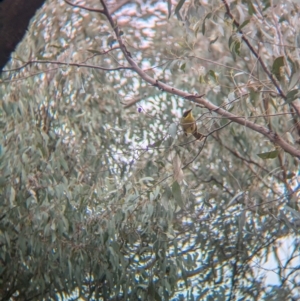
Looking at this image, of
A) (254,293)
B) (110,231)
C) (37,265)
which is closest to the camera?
(110,231)

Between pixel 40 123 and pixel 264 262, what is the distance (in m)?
1.72

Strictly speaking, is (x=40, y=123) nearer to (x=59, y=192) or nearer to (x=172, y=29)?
(x=59, y=192)

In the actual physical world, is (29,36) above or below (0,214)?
above

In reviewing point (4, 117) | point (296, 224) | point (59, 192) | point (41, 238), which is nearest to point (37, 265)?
point (41, 238)

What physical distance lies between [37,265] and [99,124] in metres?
1.05

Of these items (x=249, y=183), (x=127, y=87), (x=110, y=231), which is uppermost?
(x=127, y=87)

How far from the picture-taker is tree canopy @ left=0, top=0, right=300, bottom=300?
374cm

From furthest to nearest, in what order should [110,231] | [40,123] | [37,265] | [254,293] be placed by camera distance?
[254,293], [40,123], [37,265], [110,231]

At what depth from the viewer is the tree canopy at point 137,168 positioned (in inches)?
147

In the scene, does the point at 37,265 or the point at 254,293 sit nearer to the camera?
the point at 37,265

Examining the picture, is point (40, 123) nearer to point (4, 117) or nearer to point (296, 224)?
point (4, 117)

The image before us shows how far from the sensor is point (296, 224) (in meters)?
4.17

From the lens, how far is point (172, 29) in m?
5.03

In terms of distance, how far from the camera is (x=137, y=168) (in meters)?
4.18
